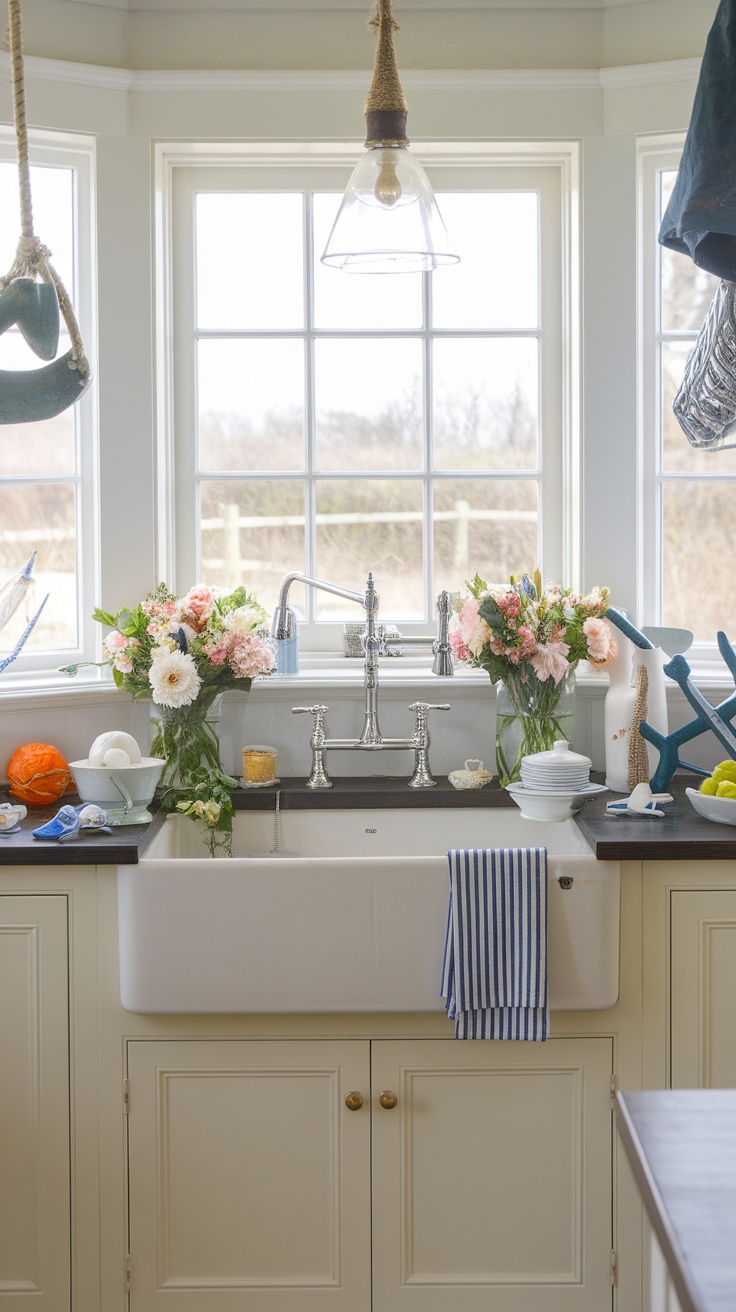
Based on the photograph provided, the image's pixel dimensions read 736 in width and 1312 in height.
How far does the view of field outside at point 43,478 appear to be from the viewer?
2.74 metres

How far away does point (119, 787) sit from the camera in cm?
234

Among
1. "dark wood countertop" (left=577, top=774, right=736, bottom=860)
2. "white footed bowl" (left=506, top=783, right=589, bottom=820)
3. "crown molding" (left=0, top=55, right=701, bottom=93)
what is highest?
"crown molding" (left=0, top=55, right=701, bottom=93)

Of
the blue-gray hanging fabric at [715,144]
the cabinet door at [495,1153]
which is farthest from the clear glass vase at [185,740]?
the blue-gray hanging fabric at [715,144]

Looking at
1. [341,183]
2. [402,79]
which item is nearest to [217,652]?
[341,183]

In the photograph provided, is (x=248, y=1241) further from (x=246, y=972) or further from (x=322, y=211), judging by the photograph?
(x=322, y=211)

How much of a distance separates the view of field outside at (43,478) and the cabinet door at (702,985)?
1513 mm

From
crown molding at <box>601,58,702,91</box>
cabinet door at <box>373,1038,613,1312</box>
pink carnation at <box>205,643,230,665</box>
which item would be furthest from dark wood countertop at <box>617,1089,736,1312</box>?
crown molding at <box>601,58,702,91</box>

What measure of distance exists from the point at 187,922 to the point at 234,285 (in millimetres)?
1550

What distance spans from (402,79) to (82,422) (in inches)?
40.9

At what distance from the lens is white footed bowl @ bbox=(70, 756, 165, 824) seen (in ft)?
7.66

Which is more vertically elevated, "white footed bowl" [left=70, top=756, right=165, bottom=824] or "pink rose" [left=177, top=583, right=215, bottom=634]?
"pink rose" [left=177, top=583, right=215, bottom=634]

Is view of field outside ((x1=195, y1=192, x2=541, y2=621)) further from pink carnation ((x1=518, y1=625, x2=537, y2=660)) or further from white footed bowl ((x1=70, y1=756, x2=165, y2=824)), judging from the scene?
white footed bowl ((x1=70, y1=756, x2=165, y2=824))

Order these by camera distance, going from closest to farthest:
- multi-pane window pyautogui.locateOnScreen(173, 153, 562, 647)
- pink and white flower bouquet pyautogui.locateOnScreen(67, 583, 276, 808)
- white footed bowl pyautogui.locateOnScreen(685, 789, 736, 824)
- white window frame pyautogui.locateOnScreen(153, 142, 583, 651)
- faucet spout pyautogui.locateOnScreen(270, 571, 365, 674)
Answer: white footed bowl pyautogui.locateOnScreen(685, 789, 736, 824) < pink and white flower bouquet pyautogui.locateOnScreen(67, 583, 276, 808) < faucet spout pyautogui.locateOnScreen(270, 571, 365, 674) < white window frame pyautogui.locateOnScreen(153, 142, 583, 651) < multi-pane window pyautogui.locateOnScreen(173, 153, 562, 647)

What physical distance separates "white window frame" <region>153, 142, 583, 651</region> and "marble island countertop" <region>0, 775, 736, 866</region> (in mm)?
516
